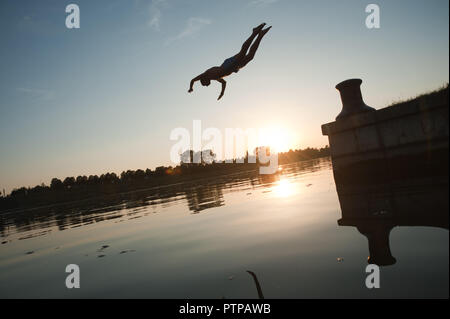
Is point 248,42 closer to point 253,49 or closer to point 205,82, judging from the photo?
point 253,49

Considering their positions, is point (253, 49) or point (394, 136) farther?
point (253, 49)

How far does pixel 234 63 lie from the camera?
27.9 feet

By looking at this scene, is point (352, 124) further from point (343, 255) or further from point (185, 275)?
point (185, 275)

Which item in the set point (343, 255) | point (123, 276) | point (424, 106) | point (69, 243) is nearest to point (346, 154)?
point (424, 106)

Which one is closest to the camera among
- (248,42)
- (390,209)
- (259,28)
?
(390,209)

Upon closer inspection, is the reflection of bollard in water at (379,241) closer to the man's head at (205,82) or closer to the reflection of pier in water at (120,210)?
the man's head at (205,82)

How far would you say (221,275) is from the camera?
478 centimetres

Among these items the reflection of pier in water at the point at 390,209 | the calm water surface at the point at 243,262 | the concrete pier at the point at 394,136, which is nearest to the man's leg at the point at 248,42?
the concrete pier at the point at 394,136

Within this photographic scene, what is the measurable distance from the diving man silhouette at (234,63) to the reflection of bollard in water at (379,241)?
5.94m

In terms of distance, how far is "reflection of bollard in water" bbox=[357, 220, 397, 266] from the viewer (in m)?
4.10

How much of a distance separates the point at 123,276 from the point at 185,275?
1.53 m

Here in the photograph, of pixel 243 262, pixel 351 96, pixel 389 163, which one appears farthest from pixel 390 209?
pixel 351 96

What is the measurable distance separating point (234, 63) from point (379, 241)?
646 centimetres
